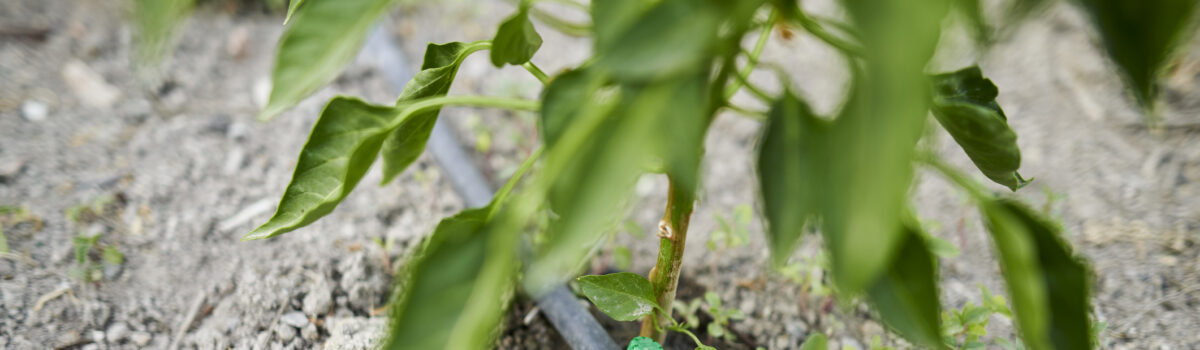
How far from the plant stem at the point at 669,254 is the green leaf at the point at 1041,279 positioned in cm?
24

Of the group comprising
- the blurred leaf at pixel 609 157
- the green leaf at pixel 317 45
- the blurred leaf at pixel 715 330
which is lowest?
the blurred leaf at pixel 715 330

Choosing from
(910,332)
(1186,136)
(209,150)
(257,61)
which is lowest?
(1186,136)

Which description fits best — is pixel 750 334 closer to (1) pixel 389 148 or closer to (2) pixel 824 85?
(1) pixel 389 148

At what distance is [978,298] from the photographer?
1075 millimetres

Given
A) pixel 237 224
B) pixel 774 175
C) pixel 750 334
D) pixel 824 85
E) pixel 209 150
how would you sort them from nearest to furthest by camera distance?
pixel 774 175
pixel 750 334
pixel 237 224
pixel 209 150
pixel 824 85

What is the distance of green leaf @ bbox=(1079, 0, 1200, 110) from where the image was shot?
36cm

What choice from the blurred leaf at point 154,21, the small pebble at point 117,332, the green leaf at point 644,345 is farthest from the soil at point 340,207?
the blurred leaf at point 154,21

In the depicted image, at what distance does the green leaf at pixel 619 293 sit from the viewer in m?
0.73

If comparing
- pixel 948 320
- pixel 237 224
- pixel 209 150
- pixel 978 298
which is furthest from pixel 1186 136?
pixel 209 150

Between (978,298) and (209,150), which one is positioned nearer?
(978,298)

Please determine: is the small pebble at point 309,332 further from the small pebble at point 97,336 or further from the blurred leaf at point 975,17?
the blurred leaf at point 975,17

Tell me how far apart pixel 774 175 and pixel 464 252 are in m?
0.25

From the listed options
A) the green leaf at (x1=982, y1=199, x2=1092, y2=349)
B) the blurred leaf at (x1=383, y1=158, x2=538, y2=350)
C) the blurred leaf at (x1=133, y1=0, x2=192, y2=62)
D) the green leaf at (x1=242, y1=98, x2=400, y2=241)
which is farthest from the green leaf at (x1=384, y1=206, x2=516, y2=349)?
the green leaf at (x1=982, y1=199, x2=1092, y2=349)

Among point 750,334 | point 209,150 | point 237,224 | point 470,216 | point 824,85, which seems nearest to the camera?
point 470,216
